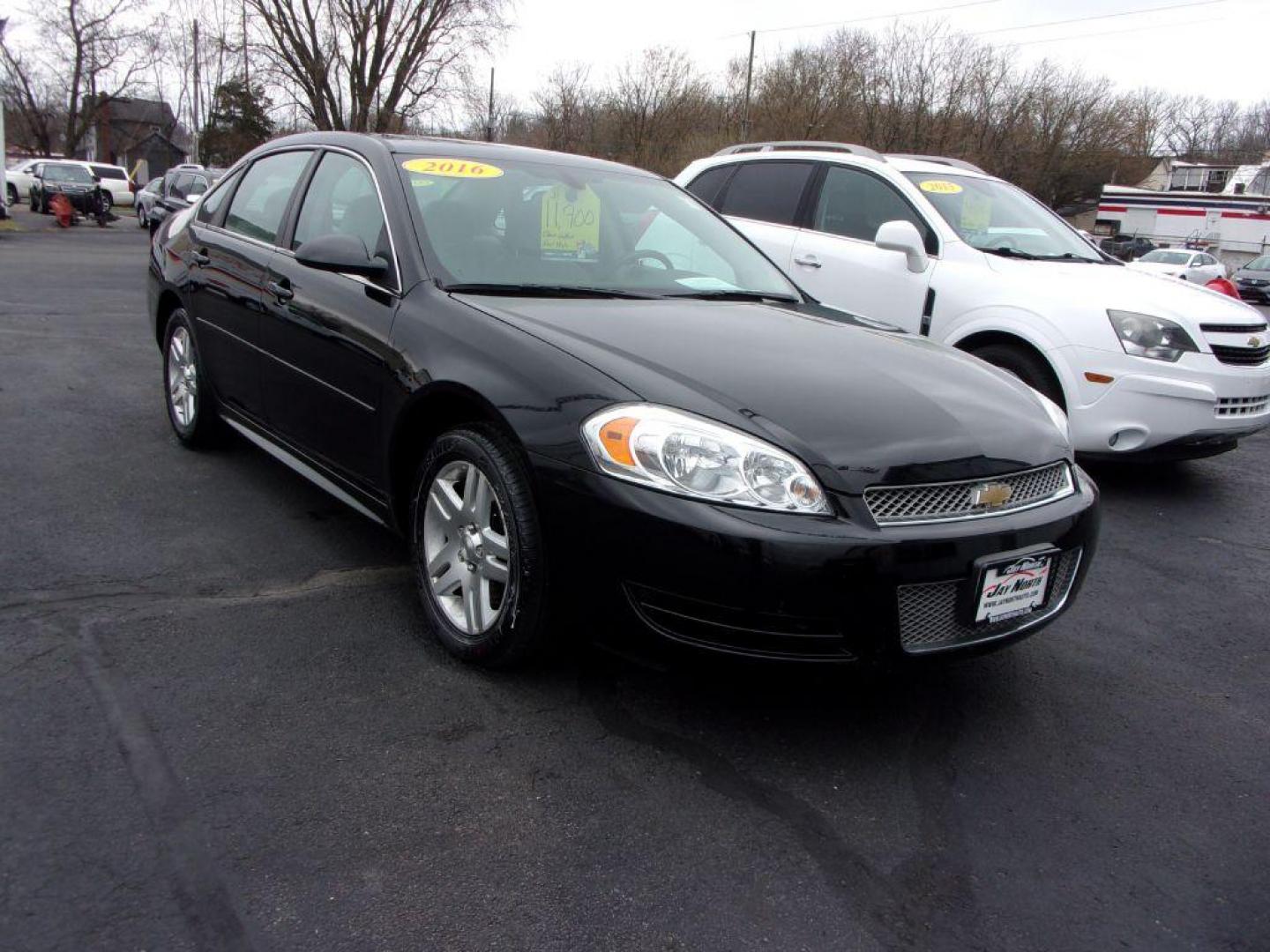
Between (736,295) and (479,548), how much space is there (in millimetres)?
1510

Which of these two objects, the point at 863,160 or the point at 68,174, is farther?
the point at 68,174

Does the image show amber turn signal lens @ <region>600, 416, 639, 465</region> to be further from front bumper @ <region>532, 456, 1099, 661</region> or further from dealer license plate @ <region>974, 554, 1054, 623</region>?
dealer license plate @ <region>974, 554, 1054, 623</region>

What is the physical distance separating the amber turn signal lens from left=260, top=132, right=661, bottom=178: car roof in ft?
5.67

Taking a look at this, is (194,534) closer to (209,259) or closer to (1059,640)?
(209,259)

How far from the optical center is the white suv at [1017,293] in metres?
5.16

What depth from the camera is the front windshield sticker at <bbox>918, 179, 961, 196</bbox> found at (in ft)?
20.9

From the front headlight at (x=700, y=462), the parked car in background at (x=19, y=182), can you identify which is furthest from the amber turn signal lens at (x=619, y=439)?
the parked car in background at (x=19, y=182)

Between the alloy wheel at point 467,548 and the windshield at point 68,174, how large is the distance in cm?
3207

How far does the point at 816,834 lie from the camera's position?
2355 millimetres

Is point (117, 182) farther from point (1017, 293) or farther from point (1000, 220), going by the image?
point (1017, 293)

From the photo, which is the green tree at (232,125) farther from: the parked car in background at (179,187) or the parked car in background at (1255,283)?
the parked car in background at (1255,283)

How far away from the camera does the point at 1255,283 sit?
27.1m

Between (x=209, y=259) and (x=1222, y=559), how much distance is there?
487cm

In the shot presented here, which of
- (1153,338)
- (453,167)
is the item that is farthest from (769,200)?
(453,167)
